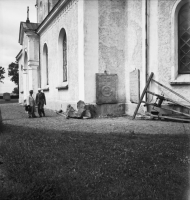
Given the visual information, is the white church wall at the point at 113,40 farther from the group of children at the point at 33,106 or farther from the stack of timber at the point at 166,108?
the group of children at the point at 33,106

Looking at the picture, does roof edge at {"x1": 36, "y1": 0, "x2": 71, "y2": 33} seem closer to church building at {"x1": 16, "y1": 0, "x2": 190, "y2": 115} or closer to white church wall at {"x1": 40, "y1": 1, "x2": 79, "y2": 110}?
church building at {"x1": 16, "y1": 0, "x2": 190, "y2": 115}

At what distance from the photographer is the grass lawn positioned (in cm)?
275

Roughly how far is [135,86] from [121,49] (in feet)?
6.45

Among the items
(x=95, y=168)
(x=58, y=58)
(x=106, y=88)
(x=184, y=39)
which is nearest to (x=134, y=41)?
(x=184, y=39)

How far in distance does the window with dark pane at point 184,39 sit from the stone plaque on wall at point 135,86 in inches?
67.5

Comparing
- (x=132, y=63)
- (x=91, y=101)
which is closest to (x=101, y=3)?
(x=132, y=63)

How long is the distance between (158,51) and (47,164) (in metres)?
7.51

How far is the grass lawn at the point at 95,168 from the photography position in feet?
9.03

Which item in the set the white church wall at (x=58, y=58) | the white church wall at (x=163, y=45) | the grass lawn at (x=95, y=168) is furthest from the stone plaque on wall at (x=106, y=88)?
the grass lawn at (x=95, y=168)

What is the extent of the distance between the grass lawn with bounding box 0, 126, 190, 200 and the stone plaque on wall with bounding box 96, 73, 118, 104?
5.76 m

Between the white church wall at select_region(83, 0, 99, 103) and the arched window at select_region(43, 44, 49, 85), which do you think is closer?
the white church wall at select_region(83, 0, 99, 103)

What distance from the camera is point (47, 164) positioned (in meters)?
3.77

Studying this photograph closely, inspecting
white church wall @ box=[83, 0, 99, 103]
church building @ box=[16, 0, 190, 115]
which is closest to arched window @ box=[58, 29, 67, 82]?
church building @ box=[16, 0, 190, 115]

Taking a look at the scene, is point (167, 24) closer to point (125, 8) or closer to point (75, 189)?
point (125, 8)
